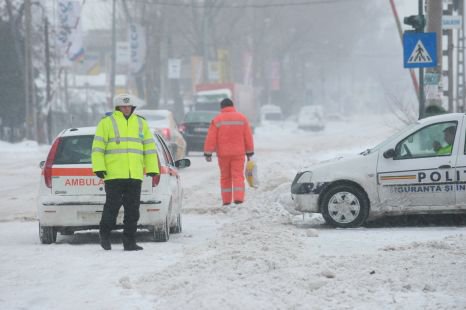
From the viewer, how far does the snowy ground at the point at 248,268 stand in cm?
762

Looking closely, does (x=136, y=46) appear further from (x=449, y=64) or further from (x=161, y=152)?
(x=161, y=152)

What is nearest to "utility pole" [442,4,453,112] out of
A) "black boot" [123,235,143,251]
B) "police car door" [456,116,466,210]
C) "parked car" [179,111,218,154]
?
"parked car" [179,111,218,154]

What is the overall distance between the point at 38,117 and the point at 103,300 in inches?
1662

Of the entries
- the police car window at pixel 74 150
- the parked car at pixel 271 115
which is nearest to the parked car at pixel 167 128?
the police car window at pixel 74 150

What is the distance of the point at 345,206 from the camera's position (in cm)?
1340

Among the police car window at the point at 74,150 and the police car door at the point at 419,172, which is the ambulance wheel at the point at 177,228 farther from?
the police car door at the point at 419,172

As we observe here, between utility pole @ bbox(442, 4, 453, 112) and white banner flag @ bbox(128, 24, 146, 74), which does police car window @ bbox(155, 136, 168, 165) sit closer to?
utility pole @ bbox(442, 4, 453, 112)

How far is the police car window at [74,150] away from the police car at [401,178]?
9.96 ft

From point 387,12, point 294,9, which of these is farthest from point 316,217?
point 387,12

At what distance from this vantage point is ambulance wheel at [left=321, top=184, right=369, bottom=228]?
43.6ft

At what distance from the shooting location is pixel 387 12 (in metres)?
134

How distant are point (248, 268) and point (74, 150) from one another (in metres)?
3.87

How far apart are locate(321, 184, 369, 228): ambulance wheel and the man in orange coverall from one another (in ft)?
9.44

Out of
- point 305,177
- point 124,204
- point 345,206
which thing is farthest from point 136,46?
point 124,204
